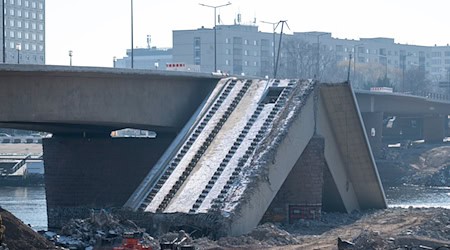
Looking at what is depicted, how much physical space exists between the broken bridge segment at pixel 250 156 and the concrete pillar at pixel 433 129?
247 ft

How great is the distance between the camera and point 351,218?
60.6 m

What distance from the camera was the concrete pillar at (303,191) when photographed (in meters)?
59.2

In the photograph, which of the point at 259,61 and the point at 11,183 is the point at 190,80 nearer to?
the point at 11,183

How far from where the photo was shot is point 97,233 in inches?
1928

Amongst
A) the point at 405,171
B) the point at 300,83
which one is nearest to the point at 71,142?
the point at 300,83

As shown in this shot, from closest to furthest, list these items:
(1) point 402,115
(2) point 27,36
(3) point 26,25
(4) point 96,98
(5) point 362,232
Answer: (5) point 362,232 < (4) point 96,98 < (1) point 402,115 < (2) point 27,36 < (3) point 26,25

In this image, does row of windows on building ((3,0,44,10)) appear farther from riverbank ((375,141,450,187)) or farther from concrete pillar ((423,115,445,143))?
riverbank ((375,141,450,187))

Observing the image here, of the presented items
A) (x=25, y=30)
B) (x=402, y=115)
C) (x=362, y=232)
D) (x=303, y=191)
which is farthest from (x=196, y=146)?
(x=25, y=30)

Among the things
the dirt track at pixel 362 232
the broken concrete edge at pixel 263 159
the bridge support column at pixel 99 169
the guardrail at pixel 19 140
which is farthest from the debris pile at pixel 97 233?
the guardrail at pixel 19 140

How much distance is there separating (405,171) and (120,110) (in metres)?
60.0

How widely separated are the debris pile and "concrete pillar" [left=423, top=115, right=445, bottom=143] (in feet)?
296

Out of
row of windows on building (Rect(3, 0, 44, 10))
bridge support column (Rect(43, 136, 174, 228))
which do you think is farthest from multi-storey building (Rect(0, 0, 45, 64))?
bridge support column (Rect(43, 136, 174, 228))

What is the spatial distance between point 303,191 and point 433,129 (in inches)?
3250

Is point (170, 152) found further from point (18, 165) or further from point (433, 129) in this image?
point (433, 129)
